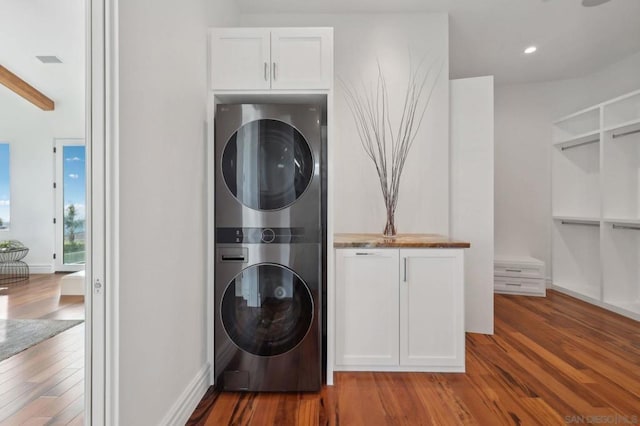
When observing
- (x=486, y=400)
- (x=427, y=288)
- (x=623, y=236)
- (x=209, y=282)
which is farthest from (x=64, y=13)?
(x=623, y=236)

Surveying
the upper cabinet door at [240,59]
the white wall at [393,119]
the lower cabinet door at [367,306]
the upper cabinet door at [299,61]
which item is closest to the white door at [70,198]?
the upper cabinet door at [240,59]

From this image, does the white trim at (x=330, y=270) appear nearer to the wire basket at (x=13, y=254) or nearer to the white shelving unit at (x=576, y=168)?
the wire basket at (x=13, y=254)

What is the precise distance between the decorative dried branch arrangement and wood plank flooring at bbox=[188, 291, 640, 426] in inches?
60.6

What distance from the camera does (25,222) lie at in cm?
101

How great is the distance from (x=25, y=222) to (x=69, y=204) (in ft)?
0.73

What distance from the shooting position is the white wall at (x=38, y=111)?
36.2 inches

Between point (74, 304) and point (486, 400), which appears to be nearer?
point (74, 304)

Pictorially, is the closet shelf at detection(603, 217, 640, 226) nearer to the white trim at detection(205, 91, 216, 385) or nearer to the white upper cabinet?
the white upper cabinet

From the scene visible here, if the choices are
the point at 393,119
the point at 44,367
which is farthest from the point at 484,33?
the point at 44,367

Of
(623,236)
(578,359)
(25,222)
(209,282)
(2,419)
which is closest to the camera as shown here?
(25,222)

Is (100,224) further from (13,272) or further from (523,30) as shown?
(523,30)

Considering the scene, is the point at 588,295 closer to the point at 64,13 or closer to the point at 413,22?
the point at 413,22

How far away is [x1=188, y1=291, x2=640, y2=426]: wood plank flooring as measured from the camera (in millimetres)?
1726

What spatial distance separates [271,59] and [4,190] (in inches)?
58.8
